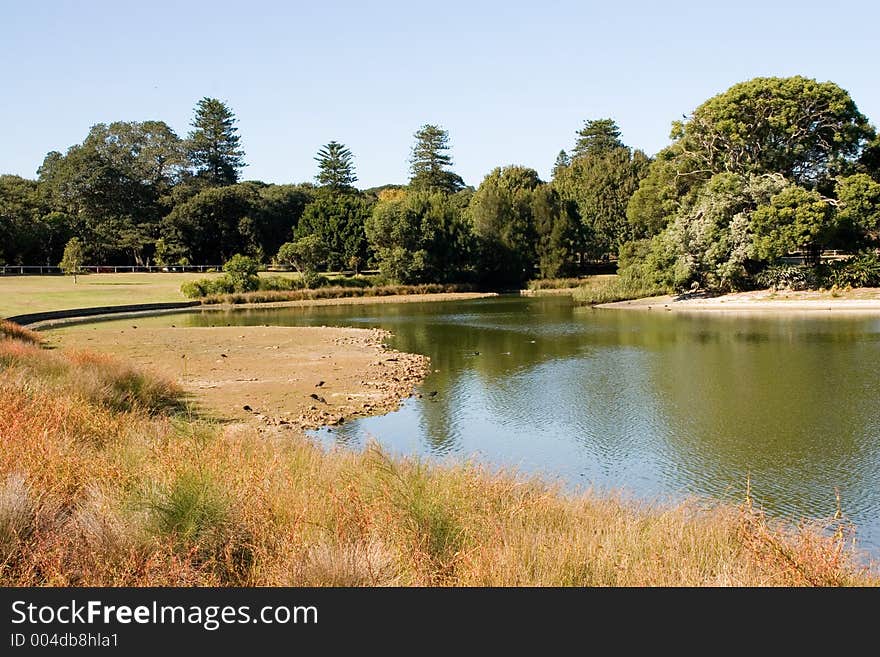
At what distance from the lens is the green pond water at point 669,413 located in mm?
11375

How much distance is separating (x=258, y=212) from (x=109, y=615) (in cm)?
7951

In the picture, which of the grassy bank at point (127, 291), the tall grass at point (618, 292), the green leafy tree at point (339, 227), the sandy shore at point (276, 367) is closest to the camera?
the sandy shore at point (276, 367)

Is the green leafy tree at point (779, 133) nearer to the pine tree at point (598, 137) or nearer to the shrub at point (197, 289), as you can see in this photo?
the shrub at point (197, 289)

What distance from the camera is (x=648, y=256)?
166 ft

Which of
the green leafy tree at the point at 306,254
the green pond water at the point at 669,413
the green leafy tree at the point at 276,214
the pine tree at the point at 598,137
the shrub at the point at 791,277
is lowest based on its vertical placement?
the green pond water at the point at 669,413

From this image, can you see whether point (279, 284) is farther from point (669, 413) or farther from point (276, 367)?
point (669, 413)

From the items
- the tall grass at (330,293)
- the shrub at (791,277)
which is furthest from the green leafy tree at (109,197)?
the shrub at (791,277)

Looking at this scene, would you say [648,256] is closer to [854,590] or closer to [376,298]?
[376,298]

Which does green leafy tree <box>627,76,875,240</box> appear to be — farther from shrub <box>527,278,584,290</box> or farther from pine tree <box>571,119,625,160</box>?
pine tree <box>571,119,625,160</box>

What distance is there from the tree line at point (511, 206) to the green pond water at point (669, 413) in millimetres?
13169

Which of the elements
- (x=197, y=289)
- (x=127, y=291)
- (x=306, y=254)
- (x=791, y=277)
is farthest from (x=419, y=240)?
(x=791, y=277)

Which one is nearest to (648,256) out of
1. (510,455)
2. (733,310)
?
(733,310)

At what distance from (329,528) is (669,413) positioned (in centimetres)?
1171

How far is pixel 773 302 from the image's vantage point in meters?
43.1
